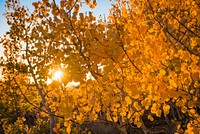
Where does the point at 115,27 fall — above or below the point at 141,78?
above

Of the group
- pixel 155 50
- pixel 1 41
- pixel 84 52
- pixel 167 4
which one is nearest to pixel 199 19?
pixel 167 4

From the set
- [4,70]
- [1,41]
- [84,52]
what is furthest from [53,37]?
[4,70]

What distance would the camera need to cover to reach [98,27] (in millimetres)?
2004

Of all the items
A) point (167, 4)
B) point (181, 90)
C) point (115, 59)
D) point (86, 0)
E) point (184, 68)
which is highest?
point (167, 4)

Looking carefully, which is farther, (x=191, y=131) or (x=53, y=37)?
(x=191, y=131)

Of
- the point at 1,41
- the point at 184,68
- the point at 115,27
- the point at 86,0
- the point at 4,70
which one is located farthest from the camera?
the point at 4,70

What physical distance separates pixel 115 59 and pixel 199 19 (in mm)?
1442

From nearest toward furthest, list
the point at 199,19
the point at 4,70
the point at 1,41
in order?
1. the point at 199,19
2. the point at 1,41
3. the point at 4,70

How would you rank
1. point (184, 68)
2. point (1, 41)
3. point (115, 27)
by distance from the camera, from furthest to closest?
point (1, 41) → point (115, 27) → point (184, 68)

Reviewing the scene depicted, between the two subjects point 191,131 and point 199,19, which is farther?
point 199,19

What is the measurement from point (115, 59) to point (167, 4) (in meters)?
1.33

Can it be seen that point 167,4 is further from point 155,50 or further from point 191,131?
point 191,131

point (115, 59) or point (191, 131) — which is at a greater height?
point (115, 59)

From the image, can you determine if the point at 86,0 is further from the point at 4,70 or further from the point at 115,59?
the point at 4,70
